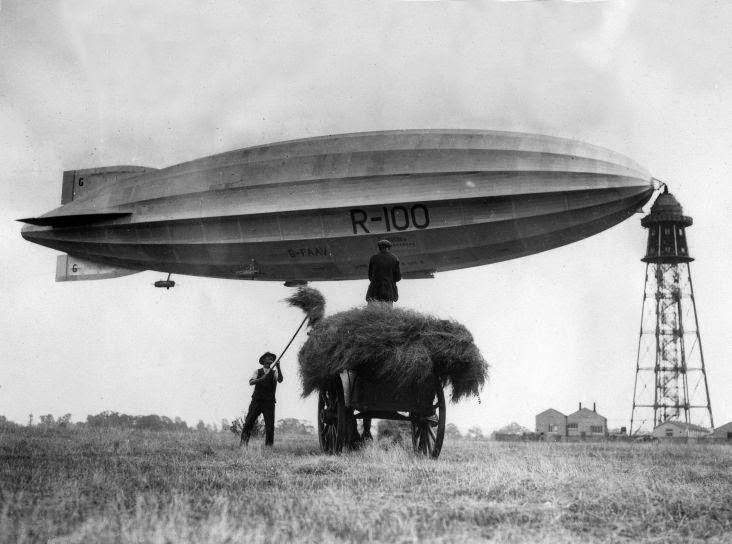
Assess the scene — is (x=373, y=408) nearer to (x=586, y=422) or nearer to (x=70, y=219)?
(x=70, y=219)

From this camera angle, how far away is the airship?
61.5 feet

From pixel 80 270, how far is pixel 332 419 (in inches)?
646

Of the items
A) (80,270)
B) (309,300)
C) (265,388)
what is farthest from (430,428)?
(80,270)

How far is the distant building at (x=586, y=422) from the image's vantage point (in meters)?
75.1

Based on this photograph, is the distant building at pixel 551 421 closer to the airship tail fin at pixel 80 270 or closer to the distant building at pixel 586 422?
the distant building at pixel 586 422

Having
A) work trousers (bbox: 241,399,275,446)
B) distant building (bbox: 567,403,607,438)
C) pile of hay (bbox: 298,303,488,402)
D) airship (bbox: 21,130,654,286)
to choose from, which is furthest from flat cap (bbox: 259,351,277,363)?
distant building (bbox: 567,403,607,438)

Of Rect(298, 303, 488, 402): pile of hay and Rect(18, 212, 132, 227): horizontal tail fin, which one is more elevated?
Rect(18, 212, 132, 227): horizontal tail fin

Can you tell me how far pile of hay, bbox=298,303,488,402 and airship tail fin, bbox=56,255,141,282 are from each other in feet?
53.0

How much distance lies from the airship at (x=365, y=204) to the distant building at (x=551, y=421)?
197 feet

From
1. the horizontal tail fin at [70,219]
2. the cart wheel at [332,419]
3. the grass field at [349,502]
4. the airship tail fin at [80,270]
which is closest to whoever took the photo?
the grass field at [349,502]

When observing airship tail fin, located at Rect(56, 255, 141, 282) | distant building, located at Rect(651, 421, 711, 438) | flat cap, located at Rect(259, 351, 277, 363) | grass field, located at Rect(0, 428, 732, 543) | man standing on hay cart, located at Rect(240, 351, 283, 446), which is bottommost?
grass field, located at Rect(0, 428, 732, 543)

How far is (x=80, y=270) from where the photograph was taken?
2508 cm

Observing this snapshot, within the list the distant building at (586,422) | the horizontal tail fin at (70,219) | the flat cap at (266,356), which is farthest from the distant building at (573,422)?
the flat cap at (266,356)

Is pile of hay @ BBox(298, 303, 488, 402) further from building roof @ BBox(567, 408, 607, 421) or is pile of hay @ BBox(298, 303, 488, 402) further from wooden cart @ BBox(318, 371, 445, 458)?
building roof @ BBox(567, 408, 607, 421)
